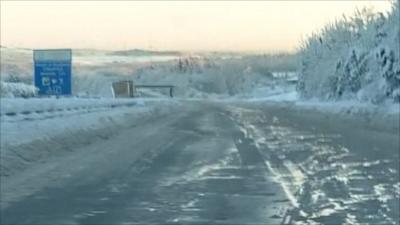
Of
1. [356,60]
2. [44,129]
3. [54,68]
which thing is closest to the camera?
[44,129]

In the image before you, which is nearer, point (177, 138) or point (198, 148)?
point (198, 148)

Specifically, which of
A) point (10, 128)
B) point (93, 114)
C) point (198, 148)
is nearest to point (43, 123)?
point (10, 128)

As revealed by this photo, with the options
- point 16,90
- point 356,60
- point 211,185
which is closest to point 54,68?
point 16,90

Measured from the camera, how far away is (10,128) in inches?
1078

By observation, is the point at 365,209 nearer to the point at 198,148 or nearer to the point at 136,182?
the point at 136,182

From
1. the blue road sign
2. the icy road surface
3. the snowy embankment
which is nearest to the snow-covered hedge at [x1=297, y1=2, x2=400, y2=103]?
the snowy embankment

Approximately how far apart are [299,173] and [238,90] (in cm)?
17673

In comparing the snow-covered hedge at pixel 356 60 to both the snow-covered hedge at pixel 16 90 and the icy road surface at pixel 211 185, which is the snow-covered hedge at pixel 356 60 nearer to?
the snow-covered hedge at pixel 16 90

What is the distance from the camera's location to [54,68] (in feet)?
150

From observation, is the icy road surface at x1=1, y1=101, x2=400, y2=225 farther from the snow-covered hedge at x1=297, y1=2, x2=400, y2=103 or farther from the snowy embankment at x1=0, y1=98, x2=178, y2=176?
the snow-covered hedge at x1=297, y1=2, x2=400, y2=103

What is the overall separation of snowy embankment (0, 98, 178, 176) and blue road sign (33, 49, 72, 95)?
119 cm

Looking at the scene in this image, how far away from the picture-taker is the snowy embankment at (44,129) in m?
21.9

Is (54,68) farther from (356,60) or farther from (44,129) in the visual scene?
(356,60)

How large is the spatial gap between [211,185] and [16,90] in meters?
41.0
